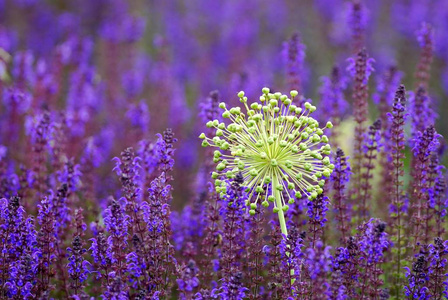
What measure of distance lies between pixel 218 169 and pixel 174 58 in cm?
1214

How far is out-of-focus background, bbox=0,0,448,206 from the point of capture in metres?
9.71

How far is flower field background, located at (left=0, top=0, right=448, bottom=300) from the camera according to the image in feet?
17.1

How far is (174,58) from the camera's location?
16891 mm

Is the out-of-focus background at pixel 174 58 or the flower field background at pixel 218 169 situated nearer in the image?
the flower field background at pixel 218 169

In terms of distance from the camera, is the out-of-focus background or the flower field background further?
the out-of-focus background

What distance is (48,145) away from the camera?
7.56 metres

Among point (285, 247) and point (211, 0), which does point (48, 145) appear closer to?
point (285, 247)

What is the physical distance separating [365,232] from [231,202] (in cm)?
137

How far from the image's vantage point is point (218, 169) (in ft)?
17.3

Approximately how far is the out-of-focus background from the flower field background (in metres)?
0.06

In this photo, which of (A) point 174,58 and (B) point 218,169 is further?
(A) point 174,58

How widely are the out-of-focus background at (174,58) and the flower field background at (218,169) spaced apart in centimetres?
6

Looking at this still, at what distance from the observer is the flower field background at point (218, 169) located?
Result: 5203mm

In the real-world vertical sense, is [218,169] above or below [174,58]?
below
